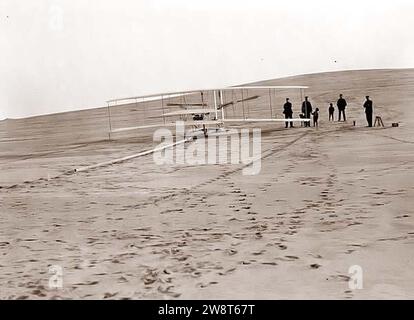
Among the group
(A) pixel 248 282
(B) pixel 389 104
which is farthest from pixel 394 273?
(B) pixel 389 104

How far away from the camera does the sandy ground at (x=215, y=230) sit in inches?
193

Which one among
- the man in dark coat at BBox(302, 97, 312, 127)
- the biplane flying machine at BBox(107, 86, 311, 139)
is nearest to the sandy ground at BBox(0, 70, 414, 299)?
the biplane flying machine at BBox(107, 86, 311, 139)

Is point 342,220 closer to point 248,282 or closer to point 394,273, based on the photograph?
point 394,273

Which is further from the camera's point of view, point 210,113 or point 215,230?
point 210,113

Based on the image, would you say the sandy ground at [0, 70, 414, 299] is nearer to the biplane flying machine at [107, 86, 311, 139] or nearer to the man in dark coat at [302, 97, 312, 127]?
the biplane flying machine at [107, 86, 311, 139]

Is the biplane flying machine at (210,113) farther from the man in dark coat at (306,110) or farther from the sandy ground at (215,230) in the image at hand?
the sandy ground at (215,230)

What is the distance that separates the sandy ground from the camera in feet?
16.1

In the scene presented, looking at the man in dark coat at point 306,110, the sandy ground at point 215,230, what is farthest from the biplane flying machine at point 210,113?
the sandy ground at point 215,230

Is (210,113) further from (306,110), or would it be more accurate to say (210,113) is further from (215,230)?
(215,230)

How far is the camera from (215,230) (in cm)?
709

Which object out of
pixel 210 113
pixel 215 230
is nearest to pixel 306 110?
pixel 210 113

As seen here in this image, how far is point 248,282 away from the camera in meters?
4.93

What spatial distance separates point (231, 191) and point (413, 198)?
333 cm
